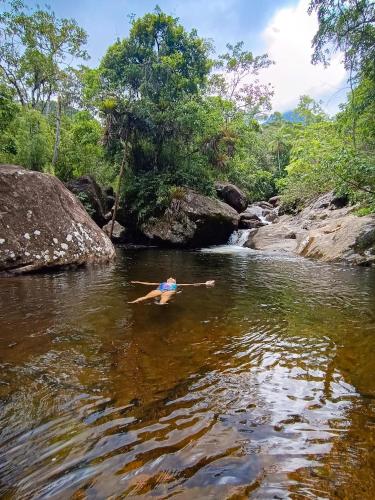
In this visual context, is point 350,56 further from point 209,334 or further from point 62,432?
point 62,432

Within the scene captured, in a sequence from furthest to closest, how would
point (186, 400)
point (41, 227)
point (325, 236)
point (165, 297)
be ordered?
1. point (325, 236)
2. point (41, 227)
3. point (165, 297)
4. point (186, 400)

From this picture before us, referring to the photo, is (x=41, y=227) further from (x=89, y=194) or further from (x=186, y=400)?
(x=89, y=194)

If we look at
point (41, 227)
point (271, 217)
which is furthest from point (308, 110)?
point (41, 227)

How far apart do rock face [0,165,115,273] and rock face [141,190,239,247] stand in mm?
6515

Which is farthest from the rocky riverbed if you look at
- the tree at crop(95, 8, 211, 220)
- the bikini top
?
the bikini top

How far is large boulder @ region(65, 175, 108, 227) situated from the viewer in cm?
1783

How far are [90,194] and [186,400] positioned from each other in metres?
16.8

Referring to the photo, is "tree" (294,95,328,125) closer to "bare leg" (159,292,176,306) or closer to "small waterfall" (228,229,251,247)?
"small waterfall" (228,229,251,247)

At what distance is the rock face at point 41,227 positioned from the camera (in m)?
9.21

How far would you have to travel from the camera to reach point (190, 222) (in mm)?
17719

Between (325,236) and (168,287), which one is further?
(325,236)

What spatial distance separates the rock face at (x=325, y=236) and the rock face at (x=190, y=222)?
202cm

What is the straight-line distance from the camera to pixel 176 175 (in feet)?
63.5

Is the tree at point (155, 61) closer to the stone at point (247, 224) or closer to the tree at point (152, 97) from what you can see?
the tree at point (152, 97)
